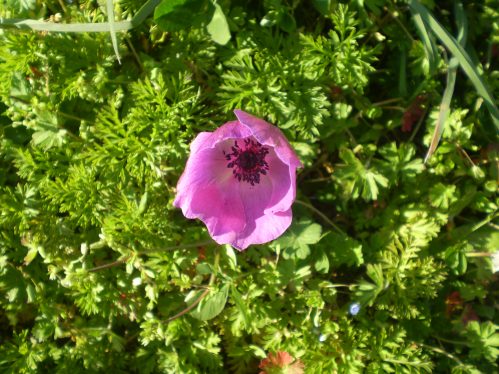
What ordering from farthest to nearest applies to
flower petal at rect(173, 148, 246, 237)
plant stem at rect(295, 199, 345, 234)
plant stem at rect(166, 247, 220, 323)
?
1. plant stem at rect(295, 199, 345, 234)
2. plant stem at rect(166, 247, 220, 323)
3. flower petal at rect(173, 148, 246, 237)

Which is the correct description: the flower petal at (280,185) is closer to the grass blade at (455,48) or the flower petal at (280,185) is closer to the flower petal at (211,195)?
the flower petal at (211,195)

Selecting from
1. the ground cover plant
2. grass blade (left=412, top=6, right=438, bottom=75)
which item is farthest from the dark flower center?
grass blade (left=412, top=6, right=438, bottom=75)

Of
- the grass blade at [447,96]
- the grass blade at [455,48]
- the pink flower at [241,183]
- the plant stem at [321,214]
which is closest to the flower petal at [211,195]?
the pink flower at [241,183]

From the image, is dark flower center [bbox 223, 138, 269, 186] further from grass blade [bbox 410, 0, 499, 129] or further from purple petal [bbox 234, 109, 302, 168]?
grass blade [bbox 410, 0, 499, 129]

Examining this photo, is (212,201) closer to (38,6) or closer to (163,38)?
(163,38)

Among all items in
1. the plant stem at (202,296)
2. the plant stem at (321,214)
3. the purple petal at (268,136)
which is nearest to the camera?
the purple petal at (268,136)

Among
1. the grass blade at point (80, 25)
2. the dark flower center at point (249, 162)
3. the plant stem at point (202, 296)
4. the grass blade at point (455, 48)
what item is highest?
the grass blade at point (80, 25)

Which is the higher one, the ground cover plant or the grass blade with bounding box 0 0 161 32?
the grass blade with bounding box 0 0 161 32
